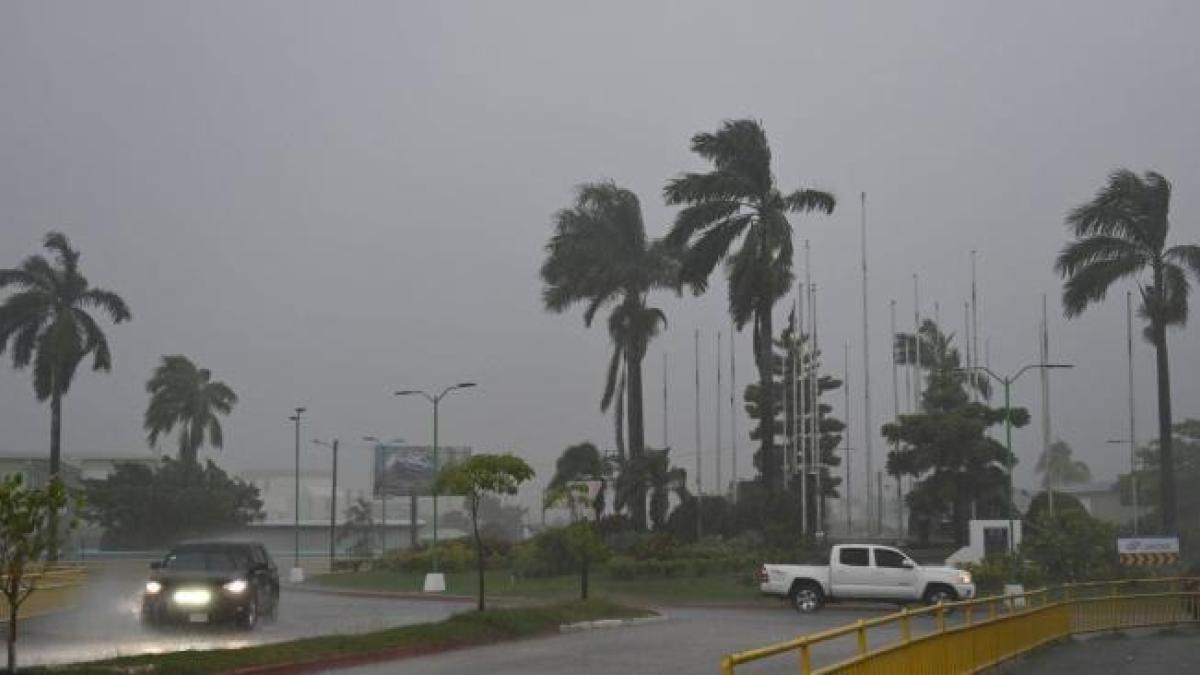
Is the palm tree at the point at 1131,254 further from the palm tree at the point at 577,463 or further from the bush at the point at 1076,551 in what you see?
the palm tree at the point at 577,463

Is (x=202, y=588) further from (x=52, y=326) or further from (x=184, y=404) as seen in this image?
(x=184, y=404)

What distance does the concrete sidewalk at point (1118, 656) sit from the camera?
20.5 metres

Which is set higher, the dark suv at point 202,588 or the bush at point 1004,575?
the dark suv at point 202,588

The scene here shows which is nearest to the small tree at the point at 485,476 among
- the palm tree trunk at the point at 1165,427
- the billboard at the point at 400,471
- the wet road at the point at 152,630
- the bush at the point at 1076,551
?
the wet road at the point at 152,630

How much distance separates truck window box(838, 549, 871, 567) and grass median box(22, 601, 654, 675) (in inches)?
305

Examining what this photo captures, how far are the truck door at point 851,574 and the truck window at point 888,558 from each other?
0.24m

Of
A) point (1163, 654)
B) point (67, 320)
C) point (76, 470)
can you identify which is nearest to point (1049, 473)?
point (1163, 654)

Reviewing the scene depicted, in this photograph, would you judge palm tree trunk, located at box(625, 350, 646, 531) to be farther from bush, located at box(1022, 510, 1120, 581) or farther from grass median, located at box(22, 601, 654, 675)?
grass median, located at box(22, 601, 654, 675)

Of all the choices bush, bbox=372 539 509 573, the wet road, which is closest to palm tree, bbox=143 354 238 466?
bush, bbox=372 539 509 573

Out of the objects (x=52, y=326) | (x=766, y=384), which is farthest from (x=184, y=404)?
(x=766, y=384)

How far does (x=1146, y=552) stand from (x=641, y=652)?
27.9 m

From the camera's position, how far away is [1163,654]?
23.5m

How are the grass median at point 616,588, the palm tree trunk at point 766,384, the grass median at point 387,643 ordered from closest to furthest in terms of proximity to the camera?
1. the grass median at point 387,643
2. the grass median at point 616,588
3. the palm tree trunk at point 766,384

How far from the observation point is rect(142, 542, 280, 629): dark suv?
2578cm
